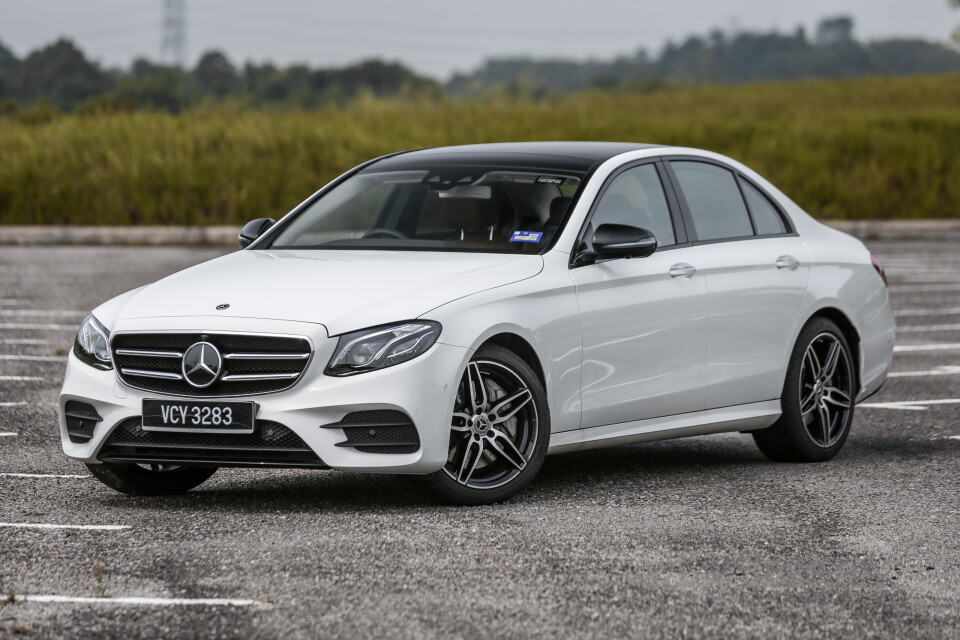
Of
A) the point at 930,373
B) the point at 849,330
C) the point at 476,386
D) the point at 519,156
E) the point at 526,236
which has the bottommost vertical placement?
the point at 930,373

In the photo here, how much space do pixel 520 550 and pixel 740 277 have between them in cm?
270

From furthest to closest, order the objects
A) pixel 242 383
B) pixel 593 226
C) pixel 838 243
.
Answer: pixel 838 243 → pixel 593 226 → pixel 242 383

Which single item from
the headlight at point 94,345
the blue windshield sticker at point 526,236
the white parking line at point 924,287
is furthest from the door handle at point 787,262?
the white parking line at point 924,287

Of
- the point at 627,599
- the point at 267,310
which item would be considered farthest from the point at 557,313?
the point at 627,599

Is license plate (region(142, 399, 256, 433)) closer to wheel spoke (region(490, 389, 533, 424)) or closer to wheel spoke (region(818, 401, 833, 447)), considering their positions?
wheel spoke (region(490, 389, 533, 424))

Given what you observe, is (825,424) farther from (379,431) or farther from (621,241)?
(379,431)

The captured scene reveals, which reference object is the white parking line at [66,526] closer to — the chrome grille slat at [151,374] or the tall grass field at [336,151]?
the chrome grille slat at [151,374]

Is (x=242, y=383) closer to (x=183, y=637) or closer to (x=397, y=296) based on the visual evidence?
(x=397, y=296)

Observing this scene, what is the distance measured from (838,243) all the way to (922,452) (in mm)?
1268

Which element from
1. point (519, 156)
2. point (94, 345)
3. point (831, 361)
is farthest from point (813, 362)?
point (94, 345)

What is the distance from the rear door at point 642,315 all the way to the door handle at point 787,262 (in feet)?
2.29

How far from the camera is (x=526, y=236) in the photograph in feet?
23.1

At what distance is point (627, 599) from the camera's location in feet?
16.1

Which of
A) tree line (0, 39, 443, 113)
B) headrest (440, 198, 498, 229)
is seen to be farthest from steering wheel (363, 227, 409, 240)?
tree line (0, 39, 443, 113)
